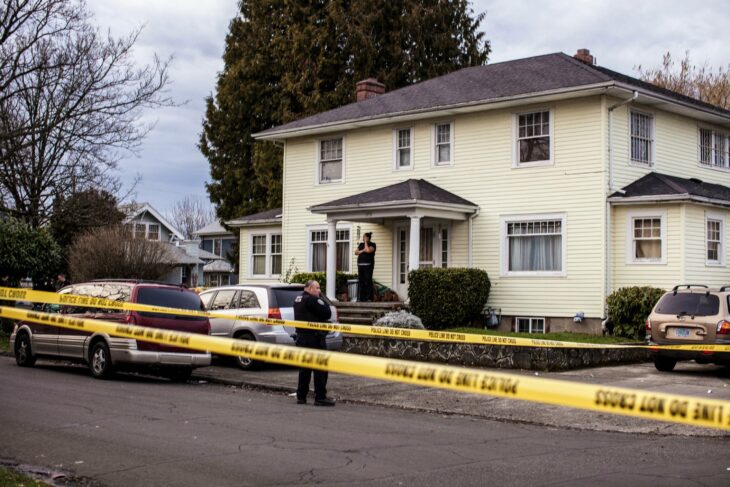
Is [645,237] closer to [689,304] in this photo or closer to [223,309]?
[689,304]

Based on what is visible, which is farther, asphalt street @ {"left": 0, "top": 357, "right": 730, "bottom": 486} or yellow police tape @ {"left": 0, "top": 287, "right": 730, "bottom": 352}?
yellow police tape @ {"left": 0, "top": 287, "right": 730, "bottom": 352}

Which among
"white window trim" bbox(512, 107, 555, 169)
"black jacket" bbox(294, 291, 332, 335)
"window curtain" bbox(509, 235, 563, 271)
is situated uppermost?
"white window trim" bbox(512, 107, 555, 169)

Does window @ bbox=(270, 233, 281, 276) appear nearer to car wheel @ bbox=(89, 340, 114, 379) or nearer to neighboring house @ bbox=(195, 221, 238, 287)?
car wheel @ bbox=(89, 340, 114, 379)

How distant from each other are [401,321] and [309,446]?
11.2 metres

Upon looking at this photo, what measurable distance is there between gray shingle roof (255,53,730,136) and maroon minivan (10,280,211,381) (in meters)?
11.3

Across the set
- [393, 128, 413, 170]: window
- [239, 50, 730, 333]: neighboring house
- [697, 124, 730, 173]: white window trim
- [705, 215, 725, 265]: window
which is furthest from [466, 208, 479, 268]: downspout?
[697, 124, 730, 173]: white window trim

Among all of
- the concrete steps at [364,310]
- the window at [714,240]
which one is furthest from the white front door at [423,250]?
the window at [714,240]

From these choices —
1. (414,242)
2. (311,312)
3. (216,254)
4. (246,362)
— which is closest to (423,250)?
(414,242)

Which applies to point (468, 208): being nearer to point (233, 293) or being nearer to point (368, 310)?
point (368, 310)

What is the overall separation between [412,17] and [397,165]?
16562 mm

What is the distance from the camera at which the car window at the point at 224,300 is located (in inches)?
703

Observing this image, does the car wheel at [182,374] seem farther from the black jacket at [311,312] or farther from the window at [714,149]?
the window at [714,149]

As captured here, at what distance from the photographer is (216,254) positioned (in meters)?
63.7

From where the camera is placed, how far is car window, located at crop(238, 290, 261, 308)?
17.4m
